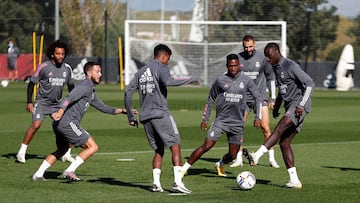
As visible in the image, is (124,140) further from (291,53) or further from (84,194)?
(291,53)

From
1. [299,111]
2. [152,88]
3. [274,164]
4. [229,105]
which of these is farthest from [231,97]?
[274,164]

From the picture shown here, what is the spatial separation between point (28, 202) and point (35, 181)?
7.14ft

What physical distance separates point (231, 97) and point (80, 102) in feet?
7.44

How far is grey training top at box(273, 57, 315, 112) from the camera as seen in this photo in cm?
1479

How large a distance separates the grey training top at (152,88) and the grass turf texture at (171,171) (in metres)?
1.09

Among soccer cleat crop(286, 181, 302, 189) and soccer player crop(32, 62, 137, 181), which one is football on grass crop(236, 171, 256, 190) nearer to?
soccer cleat crop(286, 181, 302, 189)

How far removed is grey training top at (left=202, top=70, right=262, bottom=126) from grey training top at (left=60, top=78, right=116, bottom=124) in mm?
1617

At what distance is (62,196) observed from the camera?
44.2 ft

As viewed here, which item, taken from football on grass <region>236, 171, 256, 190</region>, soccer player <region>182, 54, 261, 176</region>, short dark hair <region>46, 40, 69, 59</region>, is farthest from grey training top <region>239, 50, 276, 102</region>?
football on grass <region>236, 171, 256, 190</region>

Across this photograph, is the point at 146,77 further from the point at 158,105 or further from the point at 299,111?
the point at 299,111

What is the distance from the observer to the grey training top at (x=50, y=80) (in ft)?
57.8

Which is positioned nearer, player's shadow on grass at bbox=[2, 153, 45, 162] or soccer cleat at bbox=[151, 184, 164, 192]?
soccer cleat at bbox=[151, 184, 164, 192]

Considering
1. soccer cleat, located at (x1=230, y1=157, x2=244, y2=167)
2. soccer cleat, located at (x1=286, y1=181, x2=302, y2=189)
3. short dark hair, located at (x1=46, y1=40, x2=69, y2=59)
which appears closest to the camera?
soccer cleat, located at (x1=286, y1=181, x2=302, y2=189)

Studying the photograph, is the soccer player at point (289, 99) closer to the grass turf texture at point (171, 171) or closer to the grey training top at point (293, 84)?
the grey training top at point (293, 84)
